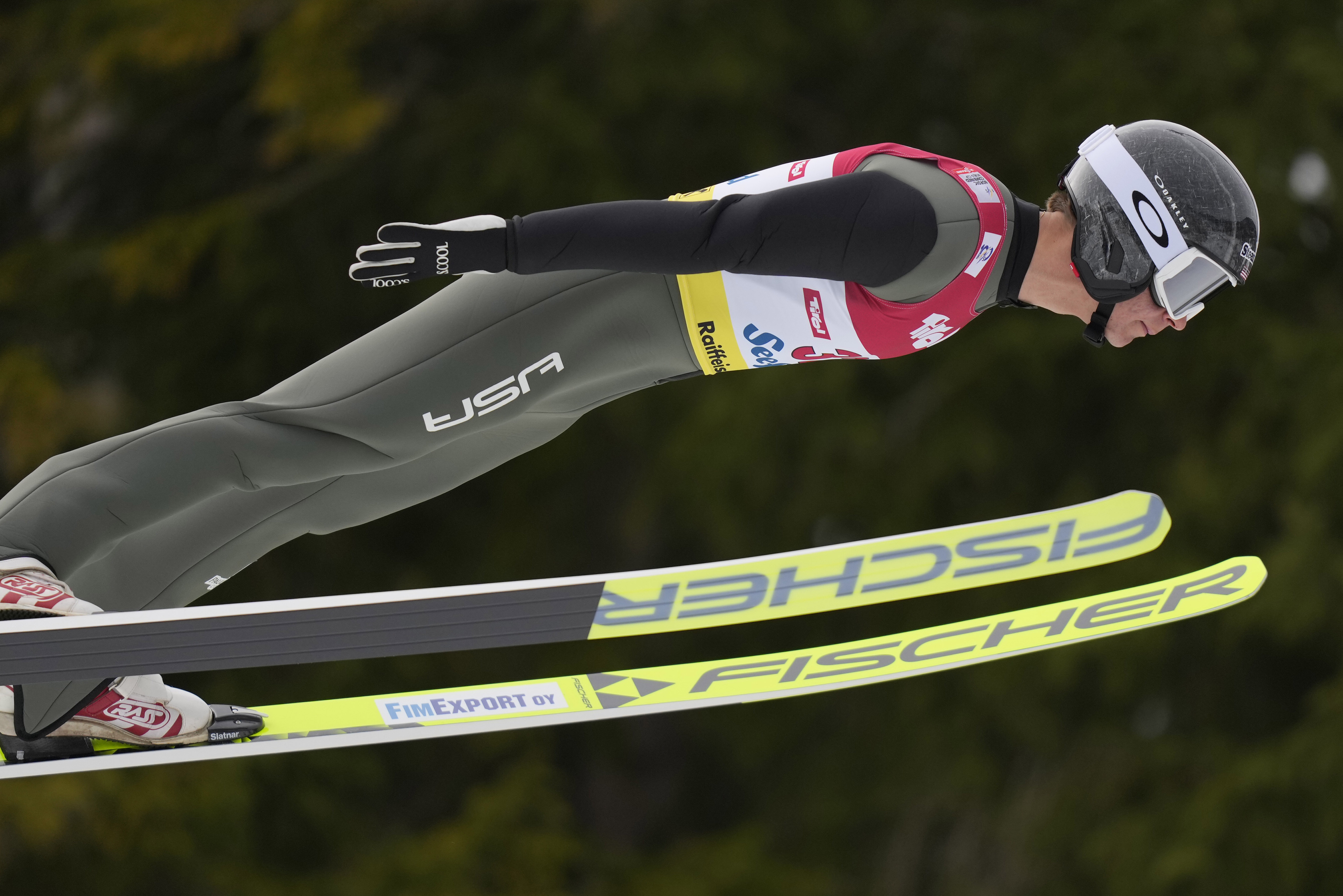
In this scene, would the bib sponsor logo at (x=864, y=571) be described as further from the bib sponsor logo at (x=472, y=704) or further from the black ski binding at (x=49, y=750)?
→ the black ski binding at (x=49, y=750)

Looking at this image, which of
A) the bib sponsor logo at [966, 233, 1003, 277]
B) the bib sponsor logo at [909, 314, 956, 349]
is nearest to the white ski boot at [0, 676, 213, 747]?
the bib sponsor logo at [909, 314, 956, 349]

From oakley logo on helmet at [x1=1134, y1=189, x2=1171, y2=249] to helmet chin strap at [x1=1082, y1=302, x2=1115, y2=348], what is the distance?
0.14 metres

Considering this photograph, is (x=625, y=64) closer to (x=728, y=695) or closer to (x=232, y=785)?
(x=232, y=785)

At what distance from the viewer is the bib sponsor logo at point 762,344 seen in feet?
7.93

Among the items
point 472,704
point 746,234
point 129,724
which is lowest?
point 472,704

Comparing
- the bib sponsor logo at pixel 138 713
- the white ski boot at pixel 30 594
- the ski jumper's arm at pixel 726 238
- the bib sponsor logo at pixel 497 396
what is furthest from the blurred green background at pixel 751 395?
the ski jumper's arm at pixel 726 238

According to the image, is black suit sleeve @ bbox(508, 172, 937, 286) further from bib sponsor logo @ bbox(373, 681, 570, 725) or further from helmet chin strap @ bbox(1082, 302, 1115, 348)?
bib sponsor logo @ bbox(373, 681, 570, 725)

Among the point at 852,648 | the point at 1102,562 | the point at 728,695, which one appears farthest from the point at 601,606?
the point at 1102,562

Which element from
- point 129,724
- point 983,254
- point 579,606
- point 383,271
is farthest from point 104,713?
point 983,254

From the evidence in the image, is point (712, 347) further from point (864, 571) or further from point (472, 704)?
point (472, 704)

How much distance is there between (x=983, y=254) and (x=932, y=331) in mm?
165

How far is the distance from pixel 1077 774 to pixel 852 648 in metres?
4.08

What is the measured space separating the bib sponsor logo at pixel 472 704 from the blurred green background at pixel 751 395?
11.4 ft

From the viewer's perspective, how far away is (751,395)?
6.25 metres
